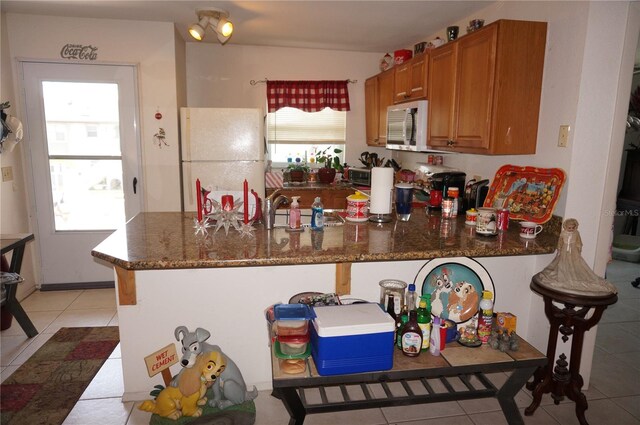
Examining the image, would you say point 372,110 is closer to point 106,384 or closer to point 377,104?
point 377,104

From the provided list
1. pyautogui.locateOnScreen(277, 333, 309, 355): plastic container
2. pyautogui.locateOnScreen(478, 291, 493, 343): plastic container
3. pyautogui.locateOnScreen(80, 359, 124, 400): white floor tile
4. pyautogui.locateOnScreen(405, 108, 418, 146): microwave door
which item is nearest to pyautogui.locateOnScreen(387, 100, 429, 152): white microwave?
pyautogui.locateOnScreen(405, 108, 418, 146): microwave door

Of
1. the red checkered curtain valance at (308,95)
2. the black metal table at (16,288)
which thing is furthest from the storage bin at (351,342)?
the red checkered curtain valance at (308,95)

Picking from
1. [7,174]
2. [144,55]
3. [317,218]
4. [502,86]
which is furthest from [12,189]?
[502,86]

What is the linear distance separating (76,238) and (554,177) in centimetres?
397

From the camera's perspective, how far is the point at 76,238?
3.86 metres

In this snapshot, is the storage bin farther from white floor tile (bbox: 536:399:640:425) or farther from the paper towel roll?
white floor tile (bbox: 536:399:640:425)

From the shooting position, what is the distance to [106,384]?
2.35 metres

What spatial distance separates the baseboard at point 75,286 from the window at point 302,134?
219cm

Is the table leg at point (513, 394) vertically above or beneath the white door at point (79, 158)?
beneath

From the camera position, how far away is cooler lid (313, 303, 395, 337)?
151cm

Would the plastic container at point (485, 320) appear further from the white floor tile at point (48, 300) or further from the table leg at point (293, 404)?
the white floor tile at point (48, 300)

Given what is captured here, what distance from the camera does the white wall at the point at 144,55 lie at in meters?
3.51

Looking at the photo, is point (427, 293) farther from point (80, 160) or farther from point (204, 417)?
point (80, 160)

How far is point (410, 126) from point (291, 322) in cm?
240
